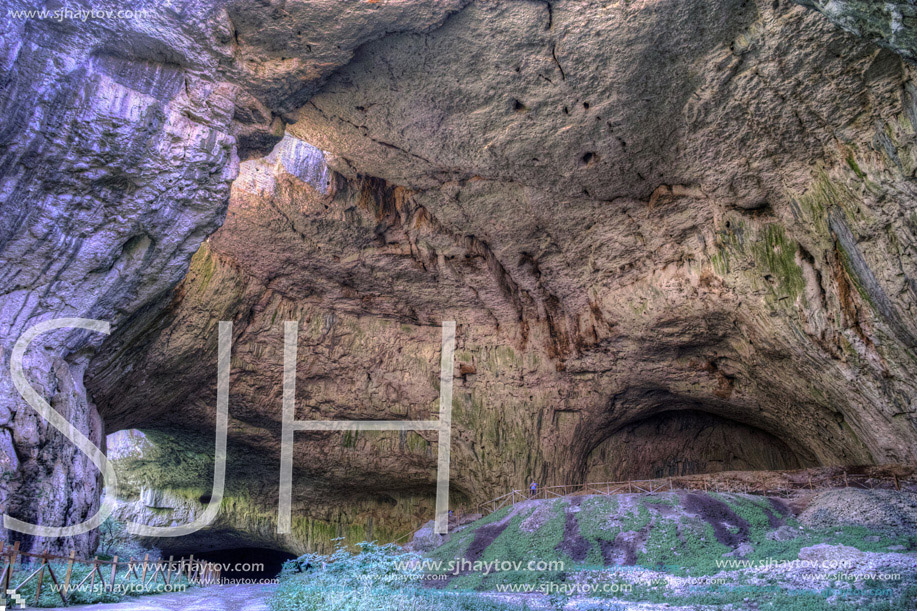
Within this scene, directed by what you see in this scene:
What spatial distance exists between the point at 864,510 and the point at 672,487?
6227mm

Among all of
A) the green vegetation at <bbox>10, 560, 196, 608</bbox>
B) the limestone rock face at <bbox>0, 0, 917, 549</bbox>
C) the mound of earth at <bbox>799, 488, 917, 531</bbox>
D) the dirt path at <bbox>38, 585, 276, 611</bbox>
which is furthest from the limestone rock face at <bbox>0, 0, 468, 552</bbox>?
the mound of earth at <bbox>799, 488, 917, 531</bbox>

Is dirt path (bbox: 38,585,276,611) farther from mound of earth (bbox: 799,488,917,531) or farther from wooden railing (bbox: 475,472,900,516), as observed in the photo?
Result: mound of earth (bbox: 799,488,917,531)

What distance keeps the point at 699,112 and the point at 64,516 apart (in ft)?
52.9

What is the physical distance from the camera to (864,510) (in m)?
12.2

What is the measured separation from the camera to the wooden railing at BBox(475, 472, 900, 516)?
14798 millimetres

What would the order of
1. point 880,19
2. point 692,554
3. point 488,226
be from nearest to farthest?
1. point 880,19
2. point 692,554
3. point 488,226

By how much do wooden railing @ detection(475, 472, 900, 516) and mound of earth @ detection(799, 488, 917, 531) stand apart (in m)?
1.80

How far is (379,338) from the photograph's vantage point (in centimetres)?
2250

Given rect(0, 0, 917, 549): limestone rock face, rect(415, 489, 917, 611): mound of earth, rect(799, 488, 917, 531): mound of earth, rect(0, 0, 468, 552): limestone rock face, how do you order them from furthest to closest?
rect(799, 488, 917, 531): mound of earth, rect(0, 0, 917, 549): limestone rock face, rect(0, 0, 468, 552): limestone rock face, rect(415, 489, 917, 611): mound of earth

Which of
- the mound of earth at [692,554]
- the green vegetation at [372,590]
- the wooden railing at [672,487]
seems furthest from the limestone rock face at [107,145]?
the wooden railing at [672,487]

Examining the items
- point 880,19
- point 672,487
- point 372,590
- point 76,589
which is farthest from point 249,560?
point 880,19

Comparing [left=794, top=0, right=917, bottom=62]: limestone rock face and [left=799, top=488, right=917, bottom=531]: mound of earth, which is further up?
[left=794, top=0, right=917, bottom=62]: limestone rock face

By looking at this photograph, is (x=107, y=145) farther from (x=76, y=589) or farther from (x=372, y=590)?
(x=372, y=590)

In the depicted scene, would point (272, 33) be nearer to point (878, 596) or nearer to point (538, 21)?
point (538, 21)
